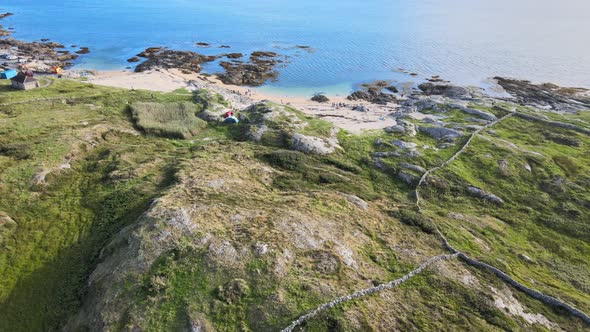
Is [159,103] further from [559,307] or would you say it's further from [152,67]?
[559,307]

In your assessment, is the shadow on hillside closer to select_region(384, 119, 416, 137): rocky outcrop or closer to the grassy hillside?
the grassy hillside

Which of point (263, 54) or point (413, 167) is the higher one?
point (263, 54)

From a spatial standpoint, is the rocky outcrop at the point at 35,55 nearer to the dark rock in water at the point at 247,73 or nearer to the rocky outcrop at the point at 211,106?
the dark rock in water at the point at 247,73

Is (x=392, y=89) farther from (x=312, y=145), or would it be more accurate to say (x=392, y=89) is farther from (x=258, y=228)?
(x=258, y=228)

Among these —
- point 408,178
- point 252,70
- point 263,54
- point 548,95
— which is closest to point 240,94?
point 252,70

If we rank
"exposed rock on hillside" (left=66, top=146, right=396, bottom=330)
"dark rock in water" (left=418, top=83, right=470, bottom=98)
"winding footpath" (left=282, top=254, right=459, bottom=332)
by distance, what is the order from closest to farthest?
"winding footpath" (left=282, top=254, right=459, bottom=332) < "exposed rock on hillside" (left=66, top=146, right=396, bottom=330) < "dark rock in water" (left=418, top=83, right=470, bottom=98)

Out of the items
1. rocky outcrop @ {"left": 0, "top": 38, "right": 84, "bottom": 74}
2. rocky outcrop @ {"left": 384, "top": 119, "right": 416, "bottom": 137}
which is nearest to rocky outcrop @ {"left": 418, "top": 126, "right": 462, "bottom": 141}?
rocky outcrop @ {"left": 384, "top": 119, "right": 416, "bottom": 137}

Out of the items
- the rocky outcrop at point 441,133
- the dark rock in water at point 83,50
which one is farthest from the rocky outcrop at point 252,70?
the rocky outcrop at point 441,133
